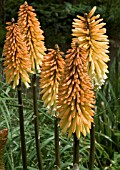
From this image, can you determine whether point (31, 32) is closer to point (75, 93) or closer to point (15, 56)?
point (15, 56)

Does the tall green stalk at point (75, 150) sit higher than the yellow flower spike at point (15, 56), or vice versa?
the yellow flower spike at point (15, 56)

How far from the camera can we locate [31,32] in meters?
3.59

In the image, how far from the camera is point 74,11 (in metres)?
11.8

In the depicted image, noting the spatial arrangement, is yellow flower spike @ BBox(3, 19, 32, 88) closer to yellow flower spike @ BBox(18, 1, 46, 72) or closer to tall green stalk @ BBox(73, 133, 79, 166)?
yellow flower spike @ BBox(18, 1, 46, 72)

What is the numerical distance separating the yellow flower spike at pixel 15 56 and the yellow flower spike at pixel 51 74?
0.72 ft

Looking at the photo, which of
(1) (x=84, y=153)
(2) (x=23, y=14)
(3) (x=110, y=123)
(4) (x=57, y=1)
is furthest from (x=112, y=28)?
(2) (x=23, y=14)

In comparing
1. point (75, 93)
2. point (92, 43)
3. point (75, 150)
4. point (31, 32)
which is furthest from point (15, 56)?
point (75, 150)

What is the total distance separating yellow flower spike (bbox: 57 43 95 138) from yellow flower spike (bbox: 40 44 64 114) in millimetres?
525

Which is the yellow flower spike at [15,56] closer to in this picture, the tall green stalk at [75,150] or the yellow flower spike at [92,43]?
the yellow flower spike at [92,43]

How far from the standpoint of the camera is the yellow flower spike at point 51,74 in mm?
3191

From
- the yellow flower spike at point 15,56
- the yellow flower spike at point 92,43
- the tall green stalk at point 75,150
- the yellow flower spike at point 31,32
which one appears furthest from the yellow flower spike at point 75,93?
the yellow flower spike at point 31,32

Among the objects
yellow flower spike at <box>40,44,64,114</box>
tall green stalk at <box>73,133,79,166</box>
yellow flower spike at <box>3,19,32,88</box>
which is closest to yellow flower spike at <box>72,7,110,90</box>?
yellow flower spike at <box>40,44,64,114</box>

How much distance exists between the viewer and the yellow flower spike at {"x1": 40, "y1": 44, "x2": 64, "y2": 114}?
10.5 ft

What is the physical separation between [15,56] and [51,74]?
370mm
